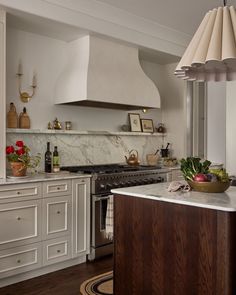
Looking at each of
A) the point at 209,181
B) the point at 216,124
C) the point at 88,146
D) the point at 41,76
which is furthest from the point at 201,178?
the point at 216,124

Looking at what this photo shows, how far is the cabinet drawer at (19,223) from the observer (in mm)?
3129

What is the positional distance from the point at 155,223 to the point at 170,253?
220 millimetres

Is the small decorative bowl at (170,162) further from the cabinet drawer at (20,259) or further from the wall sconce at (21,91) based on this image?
the cabinet drawer at (20,259)

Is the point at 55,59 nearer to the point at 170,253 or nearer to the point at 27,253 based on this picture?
the point at 27,253

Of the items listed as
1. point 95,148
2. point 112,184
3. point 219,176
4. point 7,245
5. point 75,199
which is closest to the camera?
point 219,176

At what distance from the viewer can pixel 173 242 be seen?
2.24 meters

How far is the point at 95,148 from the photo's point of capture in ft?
16.0

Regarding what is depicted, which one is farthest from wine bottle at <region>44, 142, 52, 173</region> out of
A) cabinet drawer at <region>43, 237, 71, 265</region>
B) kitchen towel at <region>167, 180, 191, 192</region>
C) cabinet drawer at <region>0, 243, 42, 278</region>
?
kitchen towel at <region>167, 180, 191, 192</region>

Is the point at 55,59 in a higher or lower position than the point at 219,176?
higher

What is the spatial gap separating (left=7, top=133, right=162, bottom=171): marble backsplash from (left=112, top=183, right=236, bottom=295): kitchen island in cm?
195

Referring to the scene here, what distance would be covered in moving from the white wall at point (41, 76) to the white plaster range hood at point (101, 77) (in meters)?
0.14

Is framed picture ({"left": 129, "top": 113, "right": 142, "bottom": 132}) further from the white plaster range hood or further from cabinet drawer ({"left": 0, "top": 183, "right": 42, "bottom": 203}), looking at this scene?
cabinet drawer ({"left": 0, "top": 183, "right": 42, "bottom": 203})

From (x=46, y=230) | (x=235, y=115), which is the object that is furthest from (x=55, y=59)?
(x=235, y=115)

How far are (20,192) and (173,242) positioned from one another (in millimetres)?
1639
